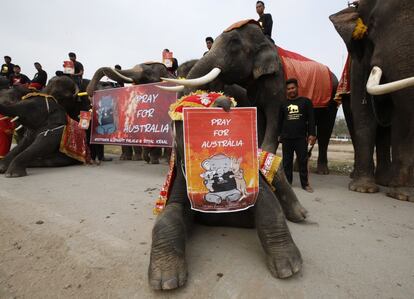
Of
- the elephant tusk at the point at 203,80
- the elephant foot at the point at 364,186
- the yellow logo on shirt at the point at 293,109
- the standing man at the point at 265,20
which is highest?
the standing man at the point at 265,20

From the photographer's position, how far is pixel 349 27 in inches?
164

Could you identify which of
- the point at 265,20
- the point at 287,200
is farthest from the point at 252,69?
the point at 287,200

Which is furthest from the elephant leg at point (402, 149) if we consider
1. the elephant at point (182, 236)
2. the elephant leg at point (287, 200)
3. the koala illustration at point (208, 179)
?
the koala illustration at point (208, 179)

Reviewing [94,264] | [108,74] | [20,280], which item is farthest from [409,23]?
[108,74]

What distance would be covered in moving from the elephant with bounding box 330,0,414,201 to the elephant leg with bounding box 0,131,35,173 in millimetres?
→ 6163

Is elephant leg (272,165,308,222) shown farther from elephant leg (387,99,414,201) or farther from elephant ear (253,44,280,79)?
elephant ear (253,44,280,79)

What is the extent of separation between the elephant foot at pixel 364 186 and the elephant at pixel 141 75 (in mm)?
4313

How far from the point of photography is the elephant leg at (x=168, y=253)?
167 cm

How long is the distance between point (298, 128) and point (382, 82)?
121 centimetres

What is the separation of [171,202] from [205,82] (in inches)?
93.2

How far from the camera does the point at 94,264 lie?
200 centimetres

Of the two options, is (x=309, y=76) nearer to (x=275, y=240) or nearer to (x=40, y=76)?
(x=275, y=240)

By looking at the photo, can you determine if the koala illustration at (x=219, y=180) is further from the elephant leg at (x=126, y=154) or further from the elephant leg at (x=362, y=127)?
the elephant leg at (x=126, y=154)

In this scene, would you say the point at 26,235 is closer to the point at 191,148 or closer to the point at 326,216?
the point at 191,148
